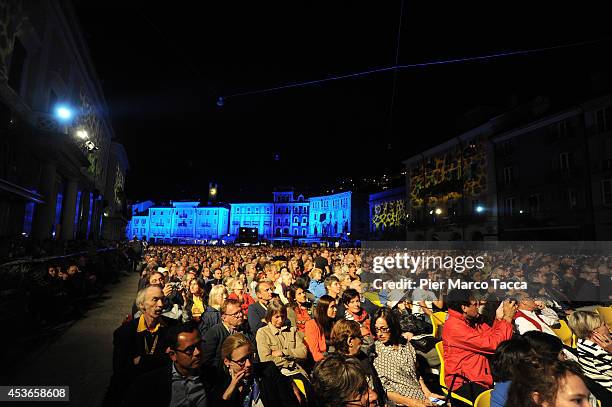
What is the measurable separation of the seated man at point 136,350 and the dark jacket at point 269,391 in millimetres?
970

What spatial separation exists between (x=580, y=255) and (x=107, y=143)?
40.0m

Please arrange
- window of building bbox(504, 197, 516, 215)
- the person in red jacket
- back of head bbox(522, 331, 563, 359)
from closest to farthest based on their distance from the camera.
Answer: back of head bbox(522, 331, 563, 359), the person in red jacket, window of building bbox(504, 197, 516, 215)

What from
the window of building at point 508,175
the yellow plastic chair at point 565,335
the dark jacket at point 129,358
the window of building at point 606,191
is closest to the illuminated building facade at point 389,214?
the window of building at point 508,175

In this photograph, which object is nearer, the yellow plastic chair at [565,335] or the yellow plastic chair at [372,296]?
the yellow plastic chair at [565,335]

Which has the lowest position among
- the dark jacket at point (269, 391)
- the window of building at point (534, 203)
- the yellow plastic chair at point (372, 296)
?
the yellow plastic chair at point (372, 296)

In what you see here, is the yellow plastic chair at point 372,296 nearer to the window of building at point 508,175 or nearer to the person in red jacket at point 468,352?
the person in red jacket at point 468,352

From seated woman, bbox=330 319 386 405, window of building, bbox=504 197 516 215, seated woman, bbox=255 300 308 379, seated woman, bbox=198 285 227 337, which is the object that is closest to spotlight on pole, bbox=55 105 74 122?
seated woman, bbox=198 285 227 337

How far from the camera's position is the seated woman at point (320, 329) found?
15.9ft

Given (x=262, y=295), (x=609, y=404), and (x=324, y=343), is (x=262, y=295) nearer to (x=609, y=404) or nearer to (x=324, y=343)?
(x=324, y=343)

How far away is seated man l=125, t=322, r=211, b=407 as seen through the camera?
256 centimetres

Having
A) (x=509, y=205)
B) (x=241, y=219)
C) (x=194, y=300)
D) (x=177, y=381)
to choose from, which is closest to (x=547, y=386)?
(x=177, y=381)

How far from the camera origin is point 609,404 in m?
3.46

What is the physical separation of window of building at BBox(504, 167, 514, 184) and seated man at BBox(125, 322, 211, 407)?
113ft

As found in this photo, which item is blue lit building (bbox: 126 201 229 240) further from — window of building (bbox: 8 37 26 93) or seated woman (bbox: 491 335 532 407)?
seated woman (bbox: 491 335 532 407)
